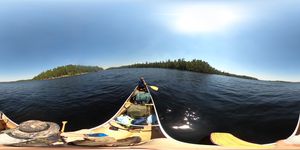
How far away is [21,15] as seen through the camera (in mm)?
2445

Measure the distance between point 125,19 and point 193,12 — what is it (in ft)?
1.94

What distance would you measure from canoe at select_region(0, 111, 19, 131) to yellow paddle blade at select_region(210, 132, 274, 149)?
1525 millimetres

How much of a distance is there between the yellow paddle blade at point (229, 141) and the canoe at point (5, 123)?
152cm

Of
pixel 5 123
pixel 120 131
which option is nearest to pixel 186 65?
pixel 120 131

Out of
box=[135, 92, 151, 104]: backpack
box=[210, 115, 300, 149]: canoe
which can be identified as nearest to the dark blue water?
box=[210, 115, 300, 149]: canoe

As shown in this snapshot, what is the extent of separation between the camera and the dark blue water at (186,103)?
2.03 meters

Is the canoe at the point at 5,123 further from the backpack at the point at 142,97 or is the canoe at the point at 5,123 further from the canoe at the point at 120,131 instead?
the backpack at the point at 142,97

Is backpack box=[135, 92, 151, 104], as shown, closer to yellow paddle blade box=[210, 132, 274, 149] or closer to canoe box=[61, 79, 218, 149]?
canoe box=[61, 79, 218, 149]

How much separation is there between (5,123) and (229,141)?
1771mm

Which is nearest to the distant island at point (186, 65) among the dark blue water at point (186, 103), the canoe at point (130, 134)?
the dark blue water at point (186, 103)

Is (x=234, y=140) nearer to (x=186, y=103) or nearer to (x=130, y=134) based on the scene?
(x=186, y=103)

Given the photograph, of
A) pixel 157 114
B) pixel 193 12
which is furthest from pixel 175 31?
pixel 157 114

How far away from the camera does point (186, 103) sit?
213 cm

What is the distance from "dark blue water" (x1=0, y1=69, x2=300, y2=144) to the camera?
2.03 m
